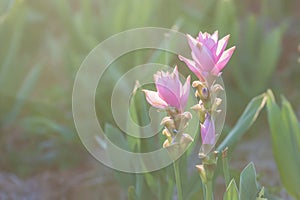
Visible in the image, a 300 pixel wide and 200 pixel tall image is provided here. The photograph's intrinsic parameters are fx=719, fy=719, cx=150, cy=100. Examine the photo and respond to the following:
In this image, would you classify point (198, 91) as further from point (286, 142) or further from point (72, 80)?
point (72, 80)

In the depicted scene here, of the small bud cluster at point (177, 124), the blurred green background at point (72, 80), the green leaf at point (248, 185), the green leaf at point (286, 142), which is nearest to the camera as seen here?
the small bud cluster at point (177, 124)

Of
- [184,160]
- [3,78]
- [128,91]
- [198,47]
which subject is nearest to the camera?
[198,47]

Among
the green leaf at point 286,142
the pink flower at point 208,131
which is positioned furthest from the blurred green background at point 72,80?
the pink flower at point 208,131

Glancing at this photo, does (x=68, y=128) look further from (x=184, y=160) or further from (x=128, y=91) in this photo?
(x=184, y=160)

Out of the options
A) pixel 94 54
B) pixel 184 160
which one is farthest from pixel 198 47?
pixel 94 54

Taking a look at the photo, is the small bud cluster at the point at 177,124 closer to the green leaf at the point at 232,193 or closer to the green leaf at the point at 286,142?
the green leaf at the point at 232,193

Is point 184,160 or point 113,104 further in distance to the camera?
point 113,104

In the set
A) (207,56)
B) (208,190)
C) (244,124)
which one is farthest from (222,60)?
(244,124)
